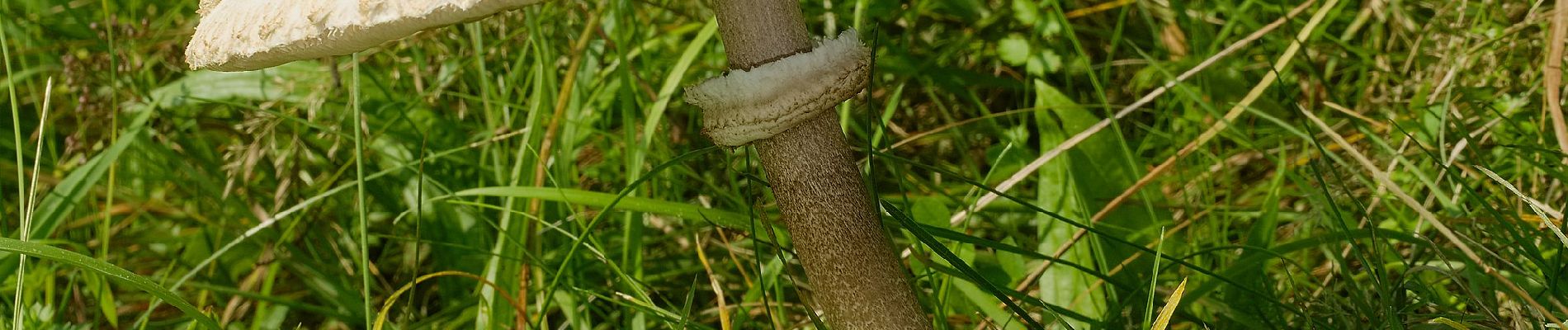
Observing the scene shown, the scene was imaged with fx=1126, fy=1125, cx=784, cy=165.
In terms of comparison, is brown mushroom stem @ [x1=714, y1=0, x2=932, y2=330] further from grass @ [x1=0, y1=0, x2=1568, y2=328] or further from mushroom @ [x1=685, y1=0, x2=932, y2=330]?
grass @ [x1=0, y1=0, x2=1568, y2=328]

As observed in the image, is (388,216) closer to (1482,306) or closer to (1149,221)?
(1149,221)

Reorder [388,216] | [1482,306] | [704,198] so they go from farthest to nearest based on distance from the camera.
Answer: [388,216] < [704,198] < [1482,306]

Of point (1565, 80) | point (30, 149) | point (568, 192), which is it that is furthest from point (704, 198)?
point (30, 149)

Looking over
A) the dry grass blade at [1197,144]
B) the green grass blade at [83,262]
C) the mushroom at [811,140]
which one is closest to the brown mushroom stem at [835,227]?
the mushroom at [811,140]

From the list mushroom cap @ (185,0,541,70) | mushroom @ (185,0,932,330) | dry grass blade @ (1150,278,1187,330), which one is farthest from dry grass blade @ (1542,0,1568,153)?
mushroom cap @ (185,0,541,70)

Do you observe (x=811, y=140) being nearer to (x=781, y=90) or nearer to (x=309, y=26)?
(x=781, y=90)

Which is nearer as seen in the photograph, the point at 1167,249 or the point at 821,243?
the point at 821,243
